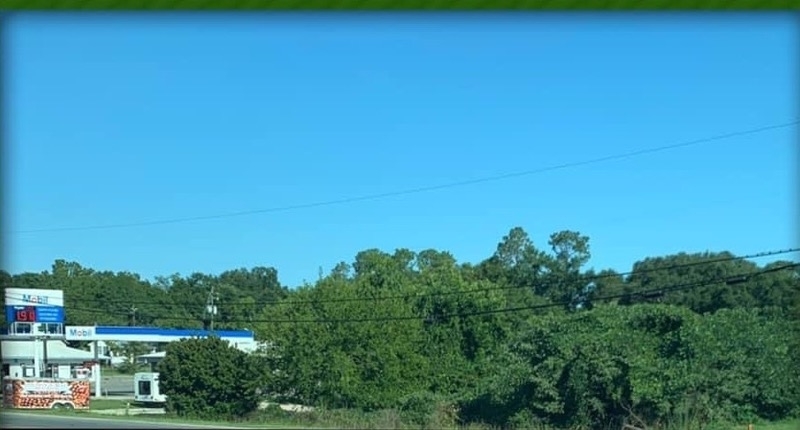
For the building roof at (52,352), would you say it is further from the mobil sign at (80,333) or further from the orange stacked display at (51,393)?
the orange stacked display at (51,393)

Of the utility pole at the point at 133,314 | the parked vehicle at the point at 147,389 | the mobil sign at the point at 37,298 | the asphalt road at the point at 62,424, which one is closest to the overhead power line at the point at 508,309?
the utility pole at the point at 133,314

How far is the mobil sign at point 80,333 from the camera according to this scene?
34625 mm

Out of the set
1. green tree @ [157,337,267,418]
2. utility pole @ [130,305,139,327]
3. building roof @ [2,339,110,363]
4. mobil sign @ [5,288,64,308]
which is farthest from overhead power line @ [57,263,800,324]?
mobil sign @ [5,288,64,308]

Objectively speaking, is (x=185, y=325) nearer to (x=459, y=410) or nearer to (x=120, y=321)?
(x=120, y=321)

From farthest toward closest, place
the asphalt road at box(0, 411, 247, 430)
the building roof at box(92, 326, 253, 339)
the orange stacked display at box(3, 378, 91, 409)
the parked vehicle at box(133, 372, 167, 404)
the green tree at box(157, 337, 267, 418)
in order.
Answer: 1. the building roof at box(92, 326, 253, 339)
2. the parked vehicle at box(133, 372, 167, 404)
3. the green tree at box(157, 337, 267, 418)
4. the orange stacked display at box(3, 378, 91, 409)
5. the asphalt road at box(0, 411, 247, 430)

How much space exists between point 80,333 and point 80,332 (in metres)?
0.11

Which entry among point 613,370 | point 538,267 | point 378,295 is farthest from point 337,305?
point 538,267

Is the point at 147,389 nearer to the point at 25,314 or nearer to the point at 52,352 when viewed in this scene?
the point at 52,352

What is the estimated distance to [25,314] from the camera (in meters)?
24.3

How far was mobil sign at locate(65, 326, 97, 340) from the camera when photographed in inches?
1363

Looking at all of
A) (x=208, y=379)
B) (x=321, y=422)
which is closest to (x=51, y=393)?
(x=208, y=379)

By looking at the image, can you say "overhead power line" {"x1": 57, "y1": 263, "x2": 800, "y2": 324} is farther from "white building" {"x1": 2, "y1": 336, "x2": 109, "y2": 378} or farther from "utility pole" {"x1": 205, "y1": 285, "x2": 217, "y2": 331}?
"white building" {"x1": 2, "y1": 336, "x2": 109, "y2": 378}

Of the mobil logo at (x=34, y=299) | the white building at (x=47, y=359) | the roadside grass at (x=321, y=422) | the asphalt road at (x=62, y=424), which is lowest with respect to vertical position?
the roadside grass at (x=321, y=422)

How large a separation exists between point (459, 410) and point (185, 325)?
16.8 metres
